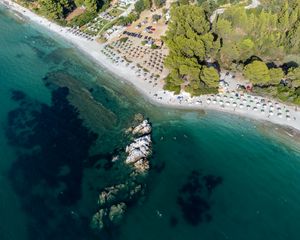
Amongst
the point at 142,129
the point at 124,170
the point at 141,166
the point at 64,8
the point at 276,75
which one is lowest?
the point at 124,170

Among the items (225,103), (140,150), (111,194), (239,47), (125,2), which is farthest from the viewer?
(125,2)

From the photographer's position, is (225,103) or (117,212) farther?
(225,103)

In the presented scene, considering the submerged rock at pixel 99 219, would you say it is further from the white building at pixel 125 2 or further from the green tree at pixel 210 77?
the white building at pixel 125 2

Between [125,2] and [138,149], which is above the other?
[125,2]

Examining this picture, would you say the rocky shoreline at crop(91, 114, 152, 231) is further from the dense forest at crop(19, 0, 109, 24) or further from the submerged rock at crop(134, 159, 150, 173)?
the dense forest at crop(19, 0, 109, 24)

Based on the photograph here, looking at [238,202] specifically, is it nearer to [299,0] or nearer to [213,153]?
[213,153]

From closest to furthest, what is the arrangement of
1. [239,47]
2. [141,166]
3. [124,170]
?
[141,166] → [124,170] → [239,47]

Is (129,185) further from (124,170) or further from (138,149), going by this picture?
(138,149)

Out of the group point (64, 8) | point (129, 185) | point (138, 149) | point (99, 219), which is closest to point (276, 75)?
point (138, 149)
